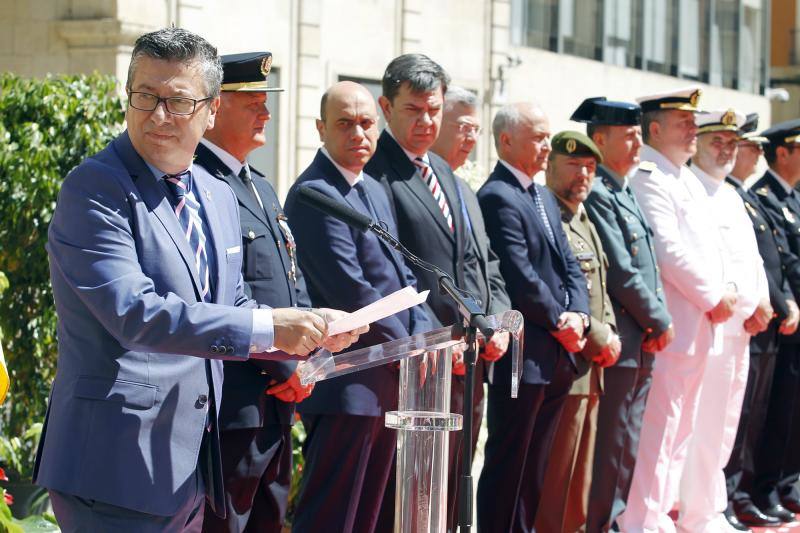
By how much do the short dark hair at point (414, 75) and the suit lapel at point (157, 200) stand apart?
238 centimetres

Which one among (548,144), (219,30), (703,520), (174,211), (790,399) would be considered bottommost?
(703,520)

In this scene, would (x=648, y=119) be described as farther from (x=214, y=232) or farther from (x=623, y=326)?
(x=214, y=232)

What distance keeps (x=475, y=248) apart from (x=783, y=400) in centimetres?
357

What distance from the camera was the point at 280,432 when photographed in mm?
4469

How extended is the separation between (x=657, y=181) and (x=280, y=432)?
10.4 feet

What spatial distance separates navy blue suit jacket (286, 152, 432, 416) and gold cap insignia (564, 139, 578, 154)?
149cm

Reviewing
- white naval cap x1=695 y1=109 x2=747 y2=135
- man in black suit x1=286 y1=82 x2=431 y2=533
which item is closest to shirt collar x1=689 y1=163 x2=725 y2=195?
white naval cap x1=695 y1=109 x2=747 y2=135

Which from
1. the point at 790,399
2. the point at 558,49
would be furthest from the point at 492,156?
the point at 790,399

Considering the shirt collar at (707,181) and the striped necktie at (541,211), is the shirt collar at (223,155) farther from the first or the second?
the shirt collar at (707,181)

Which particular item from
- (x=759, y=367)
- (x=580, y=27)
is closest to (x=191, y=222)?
(x=759, y=367)

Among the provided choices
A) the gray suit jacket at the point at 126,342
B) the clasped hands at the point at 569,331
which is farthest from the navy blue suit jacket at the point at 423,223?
the gray suit jacket at the point at 126,342

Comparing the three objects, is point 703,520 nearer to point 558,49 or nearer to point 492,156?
point 492,156

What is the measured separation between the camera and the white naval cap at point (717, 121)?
25.3ft

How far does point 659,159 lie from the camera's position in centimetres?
708
